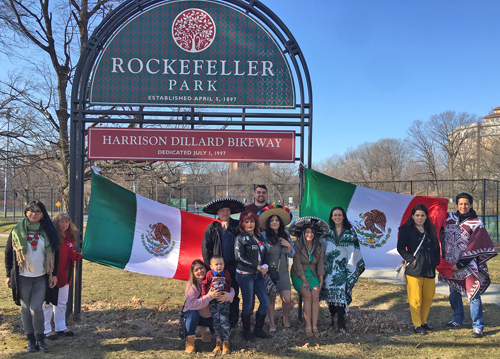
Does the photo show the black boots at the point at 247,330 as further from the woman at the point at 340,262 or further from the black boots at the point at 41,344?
the black boots at the point at 41,344

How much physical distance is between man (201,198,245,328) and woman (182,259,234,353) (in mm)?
253

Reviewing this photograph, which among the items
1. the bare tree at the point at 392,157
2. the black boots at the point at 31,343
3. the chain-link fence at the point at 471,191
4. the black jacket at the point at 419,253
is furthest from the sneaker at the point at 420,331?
the bare tree at the point at 392,157

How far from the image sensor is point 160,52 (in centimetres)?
582

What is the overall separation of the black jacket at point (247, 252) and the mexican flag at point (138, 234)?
1.17 m

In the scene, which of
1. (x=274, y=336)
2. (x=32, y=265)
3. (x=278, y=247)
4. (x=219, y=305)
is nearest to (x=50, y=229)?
(x=32, y=265)

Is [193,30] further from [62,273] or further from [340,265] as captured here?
[340,265]

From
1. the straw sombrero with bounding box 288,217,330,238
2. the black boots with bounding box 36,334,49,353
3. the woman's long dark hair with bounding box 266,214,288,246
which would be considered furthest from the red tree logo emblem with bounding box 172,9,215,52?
the black boots with bounding box 36,334,49,353

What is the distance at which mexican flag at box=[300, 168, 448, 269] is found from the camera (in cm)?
579

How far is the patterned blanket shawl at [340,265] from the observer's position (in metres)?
4.94

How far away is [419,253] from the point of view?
190 inches

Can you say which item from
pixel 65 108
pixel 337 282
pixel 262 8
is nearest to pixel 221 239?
pixel 337 282

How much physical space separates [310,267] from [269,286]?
2.07ft

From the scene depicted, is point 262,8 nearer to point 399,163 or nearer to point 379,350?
point 379,350

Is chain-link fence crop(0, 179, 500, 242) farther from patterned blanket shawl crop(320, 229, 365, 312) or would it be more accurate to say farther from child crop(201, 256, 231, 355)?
child crop(201, 256, 231, 355)
